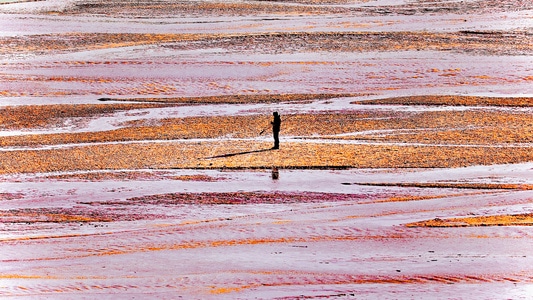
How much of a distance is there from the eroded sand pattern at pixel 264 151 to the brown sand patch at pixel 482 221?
79mm

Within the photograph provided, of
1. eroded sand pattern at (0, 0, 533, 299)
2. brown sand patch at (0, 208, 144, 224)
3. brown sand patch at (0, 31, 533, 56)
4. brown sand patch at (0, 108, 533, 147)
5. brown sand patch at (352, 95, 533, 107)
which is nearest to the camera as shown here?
eroded sand pattern at (0, 0, 533, 299)

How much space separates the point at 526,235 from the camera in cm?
1838

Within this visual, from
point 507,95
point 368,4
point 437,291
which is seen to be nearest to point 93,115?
point 507,95

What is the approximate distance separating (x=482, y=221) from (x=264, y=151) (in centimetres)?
771

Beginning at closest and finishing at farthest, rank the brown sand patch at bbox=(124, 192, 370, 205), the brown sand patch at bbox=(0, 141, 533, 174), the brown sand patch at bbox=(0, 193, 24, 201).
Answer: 1. the brown sand patch at bbox=(124, 192, 370, 205)
2. the brown sand patch at bbox=(0, 193, 24, 201)
3. the brown sand patch at bbox=(0, 141, 533, 174)

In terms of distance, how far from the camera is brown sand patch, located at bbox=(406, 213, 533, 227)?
19.2 meters

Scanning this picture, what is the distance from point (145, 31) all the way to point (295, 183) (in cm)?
2265

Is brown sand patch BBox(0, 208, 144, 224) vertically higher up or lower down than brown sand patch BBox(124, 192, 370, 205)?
higher up

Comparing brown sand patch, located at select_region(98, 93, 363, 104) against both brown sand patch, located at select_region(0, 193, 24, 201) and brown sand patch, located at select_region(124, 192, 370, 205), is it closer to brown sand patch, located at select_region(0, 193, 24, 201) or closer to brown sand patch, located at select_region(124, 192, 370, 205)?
brown sand patch, located at select_region(124, 192, 370, 205)

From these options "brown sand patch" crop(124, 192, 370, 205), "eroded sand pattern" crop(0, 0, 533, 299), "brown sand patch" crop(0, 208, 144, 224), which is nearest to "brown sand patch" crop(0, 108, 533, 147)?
"eroded sand pattern" crop(0, 0, 533, 299)

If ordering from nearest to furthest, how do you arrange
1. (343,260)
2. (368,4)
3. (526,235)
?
(343,260) < (526,235) < (368,4)

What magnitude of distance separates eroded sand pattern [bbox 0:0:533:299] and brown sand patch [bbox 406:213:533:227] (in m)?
0.08

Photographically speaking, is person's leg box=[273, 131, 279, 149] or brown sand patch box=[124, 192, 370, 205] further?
person's leg box=[273, 131, 279, 149]

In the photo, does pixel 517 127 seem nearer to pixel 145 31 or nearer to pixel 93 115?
pixel 93 115
